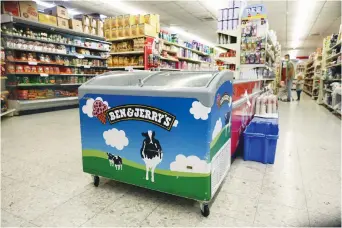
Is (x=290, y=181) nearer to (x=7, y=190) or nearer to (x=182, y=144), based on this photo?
(x=182, y=144)

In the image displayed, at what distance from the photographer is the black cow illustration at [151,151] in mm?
1835

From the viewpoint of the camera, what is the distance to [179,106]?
168cm

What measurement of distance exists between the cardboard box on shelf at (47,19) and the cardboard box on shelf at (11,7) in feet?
1.84

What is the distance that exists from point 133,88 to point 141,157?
0.54 meters

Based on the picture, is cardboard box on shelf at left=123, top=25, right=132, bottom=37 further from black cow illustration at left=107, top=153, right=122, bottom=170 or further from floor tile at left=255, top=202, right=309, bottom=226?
floor tile at left=255, top=202, right=309, bottom=226

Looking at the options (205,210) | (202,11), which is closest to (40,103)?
(205,210)

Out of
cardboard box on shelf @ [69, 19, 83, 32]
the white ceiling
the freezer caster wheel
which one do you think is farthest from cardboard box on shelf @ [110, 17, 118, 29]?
the freezer caster wheel

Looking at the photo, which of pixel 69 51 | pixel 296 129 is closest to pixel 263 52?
pixel 296 129

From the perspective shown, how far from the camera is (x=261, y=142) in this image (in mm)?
2789

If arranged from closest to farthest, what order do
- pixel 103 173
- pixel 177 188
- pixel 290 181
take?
pixel 177 188 < pixel 103 173 < pixel 290 181

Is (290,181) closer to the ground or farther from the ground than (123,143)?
closer to the ground

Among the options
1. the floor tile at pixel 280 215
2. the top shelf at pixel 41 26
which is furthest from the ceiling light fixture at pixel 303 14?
the floor tile at pixel 280 215

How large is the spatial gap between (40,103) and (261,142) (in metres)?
6.05

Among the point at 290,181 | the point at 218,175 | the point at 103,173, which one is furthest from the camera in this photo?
the point at 290,181
